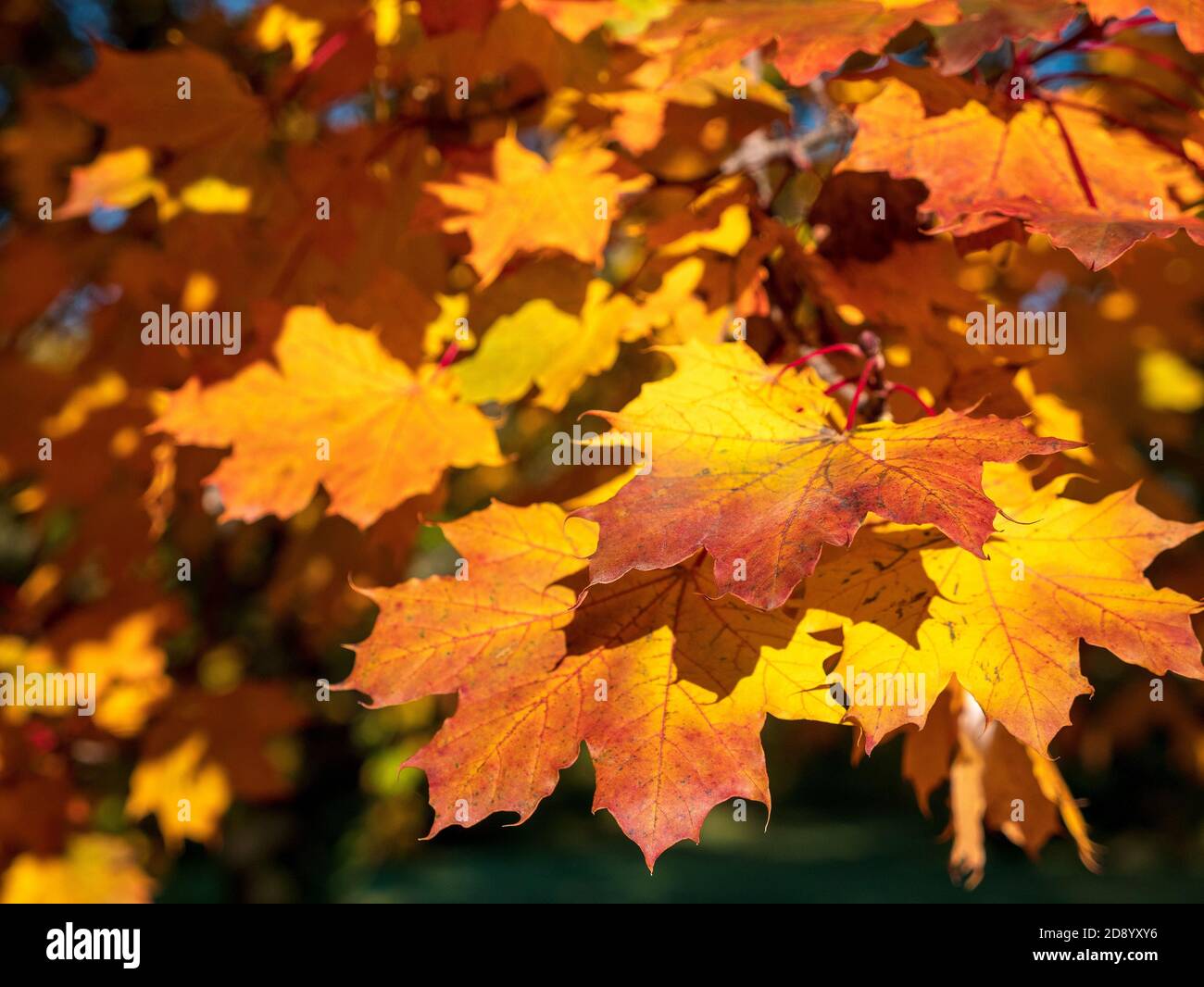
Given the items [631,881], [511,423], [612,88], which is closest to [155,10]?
[511,423]

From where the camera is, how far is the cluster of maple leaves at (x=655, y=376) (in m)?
1.03

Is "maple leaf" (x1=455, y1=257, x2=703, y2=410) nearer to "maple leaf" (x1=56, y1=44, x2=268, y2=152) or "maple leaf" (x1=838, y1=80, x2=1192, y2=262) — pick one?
"maple leaf" (x1=838, y1=80, x2=1192, y2=262)

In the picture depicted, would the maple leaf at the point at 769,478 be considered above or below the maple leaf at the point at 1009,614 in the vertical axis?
above

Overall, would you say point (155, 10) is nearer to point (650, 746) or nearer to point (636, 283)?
point (636, 283)

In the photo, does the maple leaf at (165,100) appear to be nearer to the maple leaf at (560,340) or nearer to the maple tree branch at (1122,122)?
the maple leaf at (560,340)

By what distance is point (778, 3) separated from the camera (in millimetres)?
1362

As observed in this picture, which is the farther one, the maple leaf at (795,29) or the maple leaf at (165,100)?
the maple leaf at (165,100)

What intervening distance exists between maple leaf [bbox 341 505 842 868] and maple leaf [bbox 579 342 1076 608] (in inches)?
5.1

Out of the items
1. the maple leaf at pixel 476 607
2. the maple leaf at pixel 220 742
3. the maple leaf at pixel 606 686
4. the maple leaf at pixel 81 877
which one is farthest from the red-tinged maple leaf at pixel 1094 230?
the maple leaf at pixel 81 877

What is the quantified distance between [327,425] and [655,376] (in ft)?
1.70

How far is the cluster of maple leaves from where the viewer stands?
1.03 meters

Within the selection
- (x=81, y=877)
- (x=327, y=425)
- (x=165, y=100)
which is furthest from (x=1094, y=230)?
(x=81, y=877)

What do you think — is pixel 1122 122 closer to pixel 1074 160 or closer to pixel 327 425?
pixel 1074 160

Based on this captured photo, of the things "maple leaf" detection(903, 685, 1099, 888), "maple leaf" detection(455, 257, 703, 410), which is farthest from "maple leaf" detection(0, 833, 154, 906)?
"maple leaf" detection(903, 685, 1099, 888)
